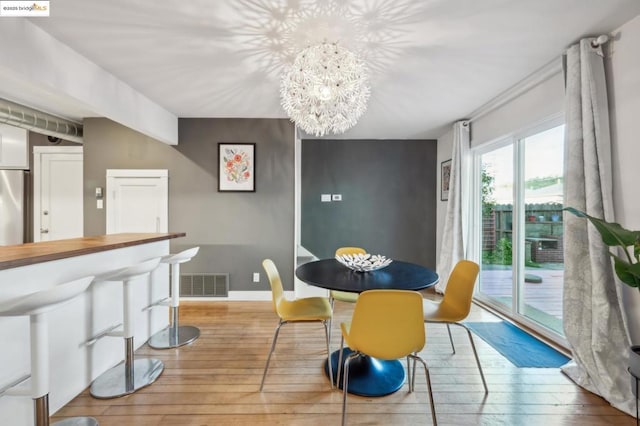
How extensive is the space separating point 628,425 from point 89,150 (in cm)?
586

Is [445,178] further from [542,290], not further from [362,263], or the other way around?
[362,263]

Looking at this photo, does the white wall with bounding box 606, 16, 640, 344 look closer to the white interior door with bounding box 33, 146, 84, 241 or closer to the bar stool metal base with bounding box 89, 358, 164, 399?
the bar stool metal base with bounding box 89, 358, 164, 399

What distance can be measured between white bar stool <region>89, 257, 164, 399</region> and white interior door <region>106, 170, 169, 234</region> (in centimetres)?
198

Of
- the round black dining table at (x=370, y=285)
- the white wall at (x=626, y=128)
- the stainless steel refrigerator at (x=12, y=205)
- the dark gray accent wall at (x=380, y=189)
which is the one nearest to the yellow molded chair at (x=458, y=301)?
the round black dining table at (x=370, y=285)

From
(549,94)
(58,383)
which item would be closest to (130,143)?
(58,383)

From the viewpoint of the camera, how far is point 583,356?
1941 mm

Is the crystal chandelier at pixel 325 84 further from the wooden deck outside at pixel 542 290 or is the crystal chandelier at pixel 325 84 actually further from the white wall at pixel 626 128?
the wooden deck outside at pixel 542 290

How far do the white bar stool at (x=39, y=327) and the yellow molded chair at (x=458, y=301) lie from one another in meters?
2.08

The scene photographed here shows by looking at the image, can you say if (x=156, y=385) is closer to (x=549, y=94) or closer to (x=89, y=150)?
(x=89, y=150)

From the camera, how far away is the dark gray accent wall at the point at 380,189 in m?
4.77

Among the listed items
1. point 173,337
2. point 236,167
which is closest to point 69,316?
point 173,337

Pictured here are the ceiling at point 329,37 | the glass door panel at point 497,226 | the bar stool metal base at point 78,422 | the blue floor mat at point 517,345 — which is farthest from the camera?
the glass door panel at point 497,226

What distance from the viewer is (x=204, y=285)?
12.2 feet

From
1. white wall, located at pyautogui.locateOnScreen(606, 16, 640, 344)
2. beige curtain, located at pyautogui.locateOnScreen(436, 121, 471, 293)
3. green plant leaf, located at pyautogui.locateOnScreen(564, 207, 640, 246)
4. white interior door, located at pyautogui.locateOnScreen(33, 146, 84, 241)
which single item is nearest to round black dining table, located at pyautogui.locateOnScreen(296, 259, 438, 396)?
green plant leaf, located at pyautogui.locateOnScreen(564, 207, 640, 246)
